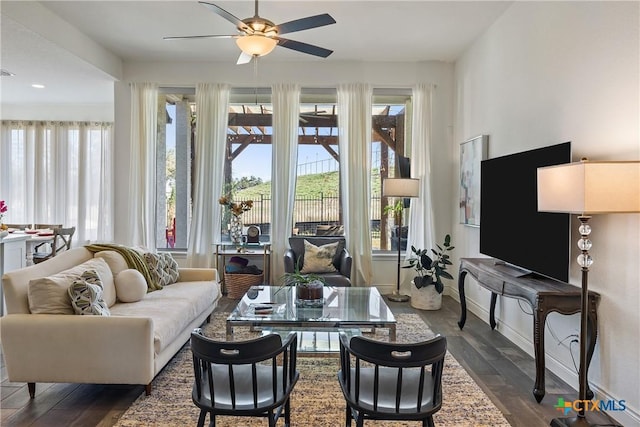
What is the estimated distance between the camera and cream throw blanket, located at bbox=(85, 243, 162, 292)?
3.62 metres

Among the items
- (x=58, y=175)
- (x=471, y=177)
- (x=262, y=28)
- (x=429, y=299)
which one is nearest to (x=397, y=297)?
(x=429, y=299)

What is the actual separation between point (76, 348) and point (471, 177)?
4.20 metres

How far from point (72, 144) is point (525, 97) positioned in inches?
293

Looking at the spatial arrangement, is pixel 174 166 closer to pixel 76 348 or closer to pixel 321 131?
pixel 321 131

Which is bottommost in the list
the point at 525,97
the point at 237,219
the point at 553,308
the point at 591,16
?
the point at 553,308

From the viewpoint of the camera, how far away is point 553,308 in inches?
101

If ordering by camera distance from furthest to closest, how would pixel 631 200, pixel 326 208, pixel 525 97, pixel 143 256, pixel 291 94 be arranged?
pixel 326 208, pixel 291 94, pixel 143 256, pixel 525 97, pixel 631 200

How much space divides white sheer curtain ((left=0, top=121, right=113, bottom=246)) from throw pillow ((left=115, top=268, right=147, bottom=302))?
14.4 feet

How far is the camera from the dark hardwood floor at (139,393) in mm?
2349

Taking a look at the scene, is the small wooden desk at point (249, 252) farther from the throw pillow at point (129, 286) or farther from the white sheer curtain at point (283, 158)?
the throw pillow at point (129, 286)

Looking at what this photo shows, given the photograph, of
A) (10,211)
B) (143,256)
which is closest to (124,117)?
(143,256)

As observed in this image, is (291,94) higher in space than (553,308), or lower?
higher

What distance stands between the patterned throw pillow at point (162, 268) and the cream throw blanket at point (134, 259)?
0.05 meters

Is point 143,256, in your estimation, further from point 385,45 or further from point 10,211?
point 10,211
